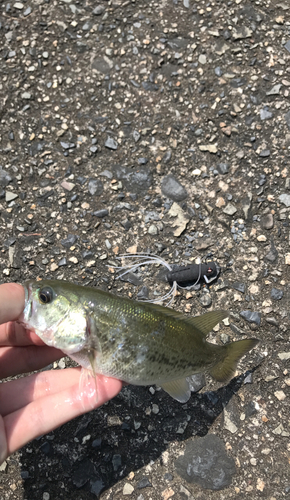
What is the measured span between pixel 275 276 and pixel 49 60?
3967mm

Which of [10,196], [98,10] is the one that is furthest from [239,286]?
[98,10]

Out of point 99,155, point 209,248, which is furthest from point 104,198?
point 209,248

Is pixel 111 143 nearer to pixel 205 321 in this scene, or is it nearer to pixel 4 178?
pixel 4 178

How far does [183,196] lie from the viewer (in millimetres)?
4762

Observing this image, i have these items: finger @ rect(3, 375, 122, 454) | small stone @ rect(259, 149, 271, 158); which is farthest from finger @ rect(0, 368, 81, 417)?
small stone @ rect(259, 149, 271, 158)

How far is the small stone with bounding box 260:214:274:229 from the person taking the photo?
15.1ft

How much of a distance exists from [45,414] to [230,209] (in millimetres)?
2923

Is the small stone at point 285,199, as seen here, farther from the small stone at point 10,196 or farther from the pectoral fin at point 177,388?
the small stone at point 10,196

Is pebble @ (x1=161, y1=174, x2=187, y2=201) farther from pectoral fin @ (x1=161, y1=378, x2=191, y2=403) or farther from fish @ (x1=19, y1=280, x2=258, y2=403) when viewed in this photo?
pectoral fin @ (x1=161, y1=378, x2=191, y2=403)

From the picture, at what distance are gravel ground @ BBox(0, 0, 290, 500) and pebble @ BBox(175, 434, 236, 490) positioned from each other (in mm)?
13

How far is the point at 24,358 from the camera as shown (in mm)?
3773

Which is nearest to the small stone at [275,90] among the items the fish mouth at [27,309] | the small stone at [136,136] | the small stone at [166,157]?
the small stone at [166,157]

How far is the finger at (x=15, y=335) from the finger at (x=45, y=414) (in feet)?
1.93

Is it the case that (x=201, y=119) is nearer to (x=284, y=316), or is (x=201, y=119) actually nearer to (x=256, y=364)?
(x=284, y=316)
